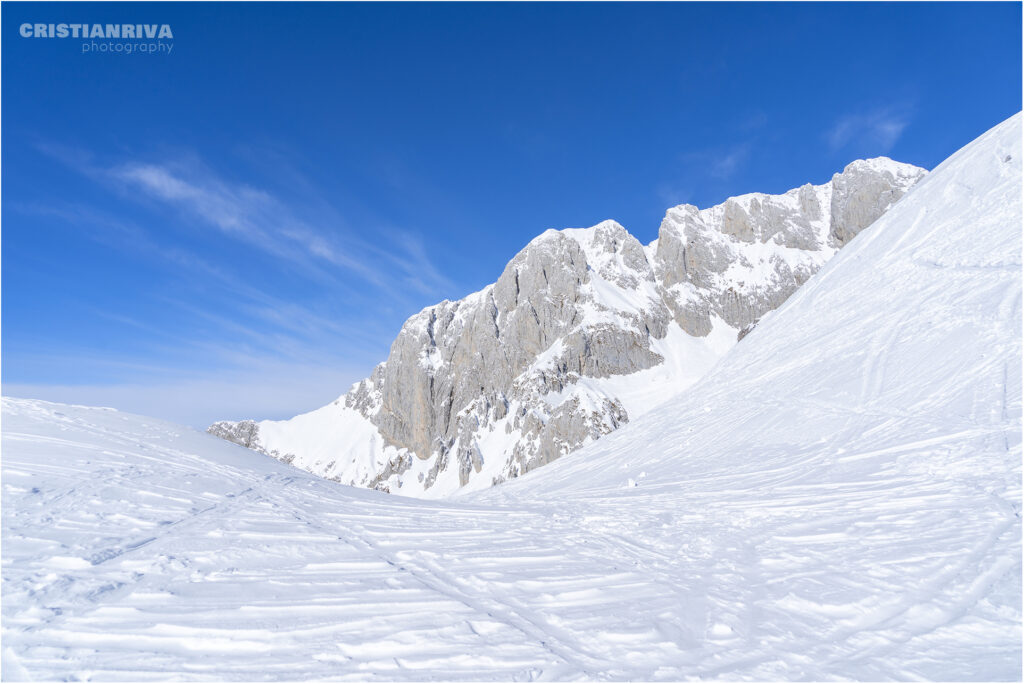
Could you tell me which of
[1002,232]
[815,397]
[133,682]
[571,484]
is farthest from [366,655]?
[1002,232]

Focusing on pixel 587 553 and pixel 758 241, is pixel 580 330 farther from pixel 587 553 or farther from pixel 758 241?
pixel 587 553

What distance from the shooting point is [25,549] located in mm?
6457

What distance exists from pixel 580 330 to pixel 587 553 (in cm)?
13186

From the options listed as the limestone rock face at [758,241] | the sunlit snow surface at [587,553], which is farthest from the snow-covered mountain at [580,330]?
the sunlit snow surface at [587,553]

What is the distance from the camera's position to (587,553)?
8016mm

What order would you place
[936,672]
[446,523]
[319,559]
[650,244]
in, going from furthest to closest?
[650,244] < [446,523] < [319,559] < [936,672]

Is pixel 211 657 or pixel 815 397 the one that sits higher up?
pixel 815 397

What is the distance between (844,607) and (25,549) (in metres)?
10.7

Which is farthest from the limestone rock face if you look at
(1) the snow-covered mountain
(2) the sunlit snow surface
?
(2) the sunlit snow surface

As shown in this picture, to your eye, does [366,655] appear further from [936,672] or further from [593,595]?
[936,672]

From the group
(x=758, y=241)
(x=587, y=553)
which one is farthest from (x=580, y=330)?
(x=587, y=553)

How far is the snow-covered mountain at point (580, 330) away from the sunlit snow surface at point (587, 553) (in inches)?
4166

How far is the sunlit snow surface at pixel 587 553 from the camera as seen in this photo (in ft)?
15.9

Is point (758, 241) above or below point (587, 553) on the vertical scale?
above
